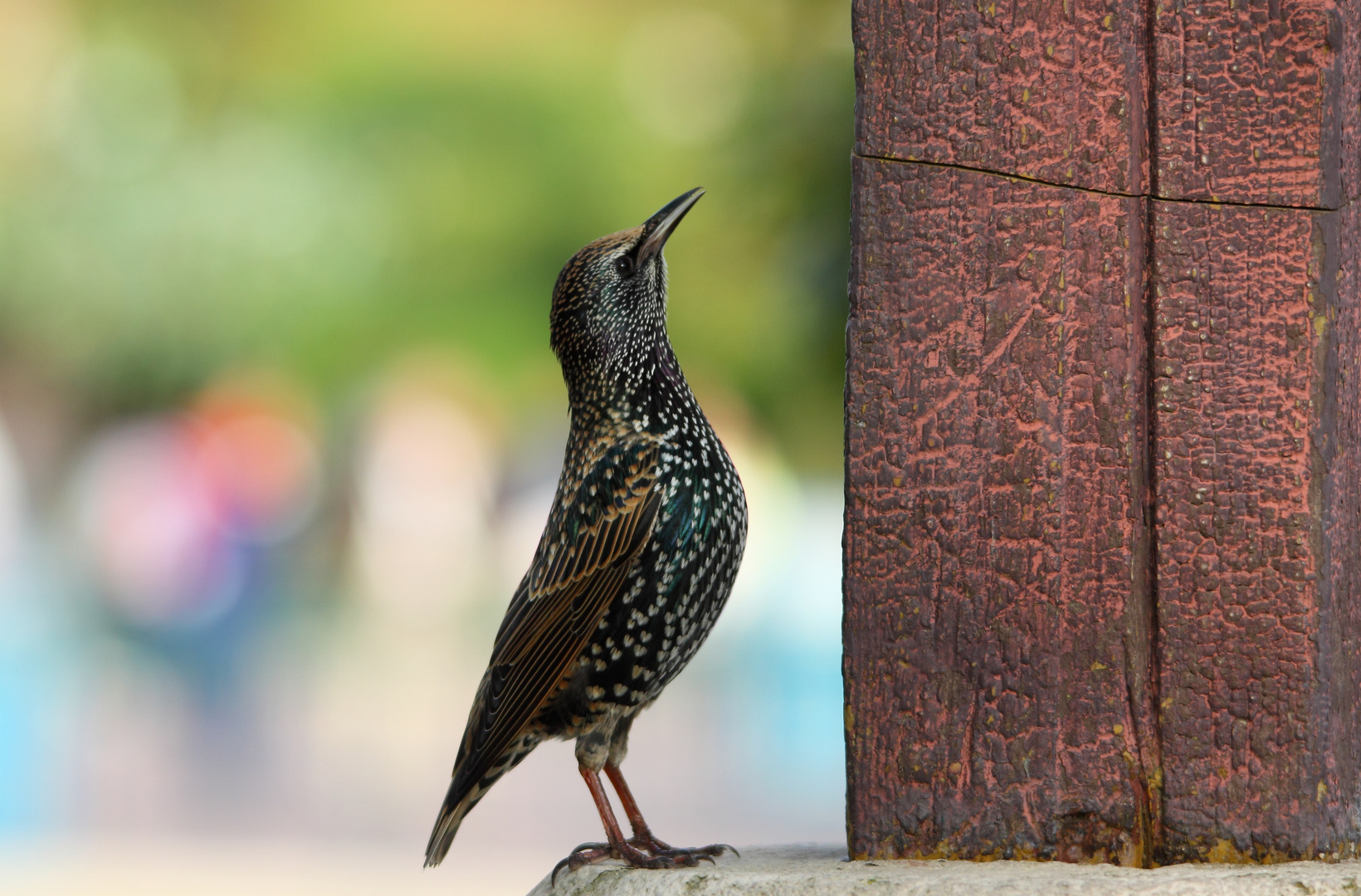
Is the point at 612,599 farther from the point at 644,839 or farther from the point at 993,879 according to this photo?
the point at 993,879

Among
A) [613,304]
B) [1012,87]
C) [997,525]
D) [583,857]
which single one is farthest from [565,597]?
[1012,87]

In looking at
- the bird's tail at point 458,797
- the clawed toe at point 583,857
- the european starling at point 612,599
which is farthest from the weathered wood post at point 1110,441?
the bird's tail at point 458,797

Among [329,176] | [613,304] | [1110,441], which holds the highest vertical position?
[329,176]

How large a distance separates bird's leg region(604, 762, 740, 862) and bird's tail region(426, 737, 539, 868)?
180 mm

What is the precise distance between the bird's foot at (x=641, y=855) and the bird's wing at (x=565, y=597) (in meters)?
0.29

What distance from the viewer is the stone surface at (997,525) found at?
Answer: 204 cm

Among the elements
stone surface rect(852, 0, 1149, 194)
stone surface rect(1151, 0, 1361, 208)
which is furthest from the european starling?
stone surface rect(1151, 0, 1361, 208)

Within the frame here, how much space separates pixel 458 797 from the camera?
2.85 meters

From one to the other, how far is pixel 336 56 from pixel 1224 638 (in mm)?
11384

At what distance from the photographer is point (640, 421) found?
9.93 feet

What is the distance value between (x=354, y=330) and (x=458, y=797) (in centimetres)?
1005

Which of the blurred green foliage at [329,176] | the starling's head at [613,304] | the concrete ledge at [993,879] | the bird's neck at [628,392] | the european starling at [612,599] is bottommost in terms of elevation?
the concrete ledge at [993,879]

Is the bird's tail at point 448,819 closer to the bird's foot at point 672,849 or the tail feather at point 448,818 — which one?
the tail feather at point 448,818

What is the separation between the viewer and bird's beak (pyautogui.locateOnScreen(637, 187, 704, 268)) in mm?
3035
